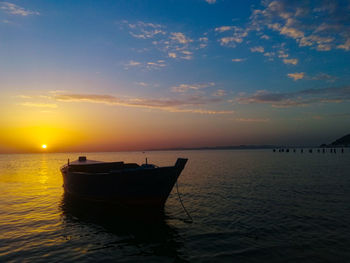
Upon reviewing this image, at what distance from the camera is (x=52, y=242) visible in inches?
436

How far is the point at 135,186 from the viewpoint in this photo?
15742mm

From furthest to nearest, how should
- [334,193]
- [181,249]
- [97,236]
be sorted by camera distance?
[334,193], [97,236], [181,249]

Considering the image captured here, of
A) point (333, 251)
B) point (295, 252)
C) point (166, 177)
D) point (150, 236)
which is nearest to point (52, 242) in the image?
point (150, 236)

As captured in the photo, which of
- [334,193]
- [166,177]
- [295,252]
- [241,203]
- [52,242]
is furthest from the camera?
[334,193]

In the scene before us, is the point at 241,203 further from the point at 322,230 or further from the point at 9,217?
the point at 9,217

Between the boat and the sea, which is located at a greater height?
the boat

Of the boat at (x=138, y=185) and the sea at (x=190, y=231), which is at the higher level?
Answer: the boat at (x=138, y=185)

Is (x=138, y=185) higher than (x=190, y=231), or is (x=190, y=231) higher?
(x=138, y=185)

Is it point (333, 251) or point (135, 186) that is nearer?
point (333, 251)

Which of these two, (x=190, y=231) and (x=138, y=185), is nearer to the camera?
(x=190, y=231)

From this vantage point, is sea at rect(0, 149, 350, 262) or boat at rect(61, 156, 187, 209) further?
boat at rect(61, 156, 187, 209)

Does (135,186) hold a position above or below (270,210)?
above

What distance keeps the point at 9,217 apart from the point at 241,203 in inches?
674

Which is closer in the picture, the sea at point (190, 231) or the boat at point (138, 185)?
the sea at point (190, 231)
